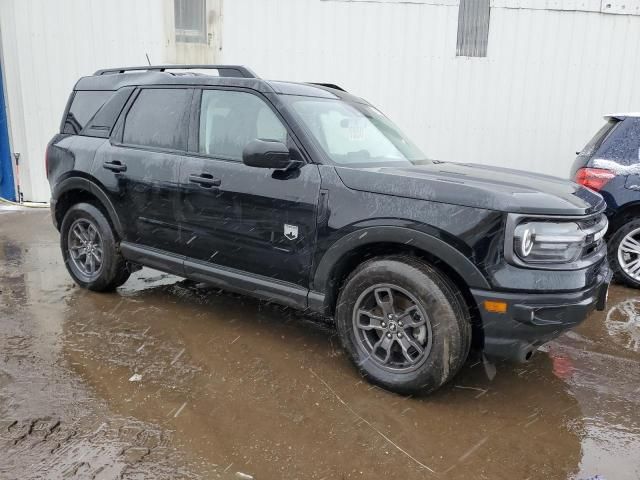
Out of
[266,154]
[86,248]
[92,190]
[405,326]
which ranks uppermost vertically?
[266,154]

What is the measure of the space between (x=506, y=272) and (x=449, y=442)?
912mm

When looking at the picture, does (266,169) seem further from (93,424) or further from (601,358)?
(601,358)

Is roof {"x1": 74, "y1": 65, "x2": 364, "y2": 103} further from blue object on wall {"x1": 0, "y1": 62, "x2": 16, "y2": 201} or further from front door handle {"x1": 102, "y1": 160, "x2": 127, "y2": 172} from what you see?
blue object on wall {"x1": 0, "y1": 62, "x2": 16, "y2": 201}

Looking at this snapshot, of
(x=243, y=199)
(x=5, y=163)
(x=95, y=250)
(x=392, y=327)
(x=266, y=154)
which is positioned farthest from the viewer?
(x=5, y=163)

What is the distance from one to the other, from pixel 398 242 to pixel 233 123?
1.55 meters

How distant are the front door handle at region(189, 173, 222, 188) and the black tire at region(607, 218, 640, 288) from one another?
13.2 ft

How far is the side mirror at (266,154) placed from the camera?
3.25 m

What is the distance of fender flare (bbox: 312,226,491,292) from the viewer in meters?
2.83

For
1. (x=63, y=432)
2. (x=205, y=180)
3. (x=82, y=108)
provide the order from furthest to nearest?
1. (x=82, y=108)
2. (x=205, y=180)
3. (x=63, y=432)

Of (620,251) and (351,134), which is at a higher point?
(351,134)

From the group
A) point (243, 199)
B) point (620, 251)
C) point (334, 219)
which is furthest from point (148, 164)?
point (620, 251)

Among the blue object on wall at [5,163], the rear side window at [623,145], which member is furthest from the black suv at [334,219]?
the blue object on wall at [5,163]

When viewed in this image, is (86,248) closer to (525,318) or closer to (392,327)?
(392,327)

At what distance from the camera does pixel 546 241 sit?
277 centimetres
